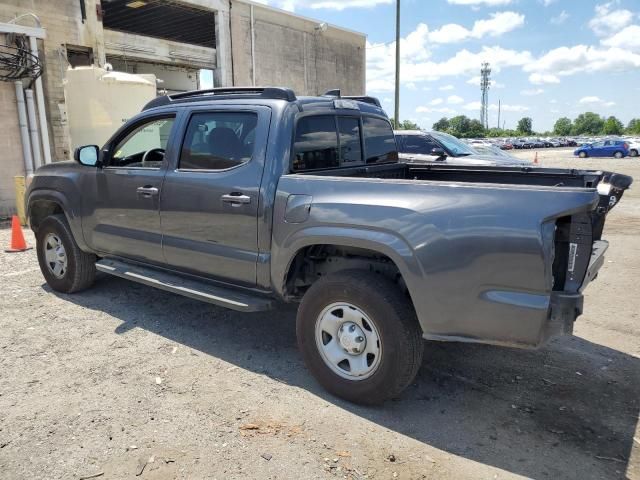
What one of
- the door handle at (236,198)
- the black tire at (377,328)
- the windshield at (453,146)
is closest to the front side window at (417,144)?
the windshield at (453,146)

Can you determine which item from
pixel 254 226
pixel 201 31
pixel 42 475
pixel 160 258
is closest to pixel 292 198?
pixel 254 226

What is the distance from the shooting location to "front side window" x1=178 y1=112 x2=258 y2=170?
12.8ft

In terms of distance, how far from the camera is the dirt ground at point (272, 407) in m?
2.81

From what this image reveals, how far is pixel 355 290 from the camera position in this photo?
3232 millimetres

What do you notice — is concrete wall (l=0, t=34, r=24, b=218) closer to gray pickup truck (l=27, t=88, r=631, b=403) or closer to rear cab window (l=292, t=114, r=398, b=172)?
gray pickup truck (l=27, t=88, r=631, b=403)

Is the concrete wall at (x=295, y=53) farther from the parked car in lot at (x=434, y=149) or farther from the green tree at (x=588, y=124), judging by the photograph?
the green tree at (x=588, y=124)

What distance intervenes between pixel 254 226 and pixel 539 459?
231 cm

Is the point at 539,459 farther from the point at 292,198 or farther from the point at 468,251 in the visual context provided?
the point at 292,198

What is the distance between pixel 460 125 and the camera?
109 m

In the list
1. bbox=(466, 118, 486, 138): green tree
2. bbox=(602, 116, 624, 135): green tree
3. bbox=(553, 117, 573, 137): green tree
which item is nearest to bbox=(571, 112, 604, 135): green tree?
bbox=(553, 117, 573, 137): green tree

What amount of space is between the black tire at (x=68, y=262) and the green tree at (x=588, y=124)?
486 feet

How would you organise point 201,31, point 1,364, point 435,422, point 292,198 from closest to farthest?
point 435,422 < point 292,198 < point 1,364 < point 201,31

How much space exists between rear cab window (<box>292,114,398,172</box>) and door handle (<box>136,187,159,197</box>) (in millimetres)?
1377

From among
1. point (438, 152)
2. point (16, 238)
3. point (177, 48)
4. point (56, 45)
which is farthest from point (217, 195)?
point (177, 48)
